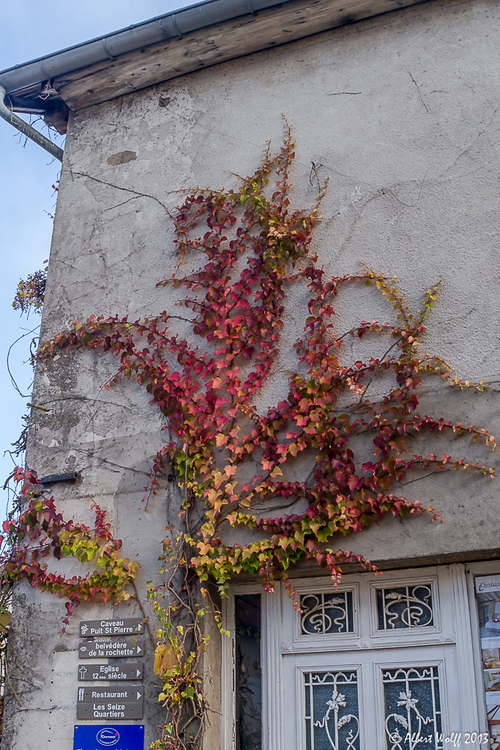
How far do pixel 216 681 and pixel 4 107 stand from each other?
3.94 meters

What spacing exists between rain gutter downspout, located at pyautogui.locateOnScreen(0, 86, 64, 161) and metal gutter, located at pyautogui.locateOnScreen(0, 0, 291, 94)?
13 cm

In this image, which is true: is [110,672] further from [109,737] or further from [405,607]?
[405,607]

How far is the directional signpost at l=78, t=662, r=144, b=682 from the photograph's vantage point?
13.2 ft

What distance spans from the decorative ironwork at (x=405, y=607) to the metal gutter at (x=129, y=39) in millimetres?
3448

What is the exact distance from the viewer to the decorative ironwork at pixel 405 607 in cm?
376

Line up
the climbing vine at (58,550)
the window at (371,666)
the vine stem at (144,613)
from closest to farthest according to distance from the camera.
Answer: the window at (371,666) → the vine stem at (144,613) → the climbing vine at (58,550)

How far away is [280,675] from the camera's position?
12.8 feet

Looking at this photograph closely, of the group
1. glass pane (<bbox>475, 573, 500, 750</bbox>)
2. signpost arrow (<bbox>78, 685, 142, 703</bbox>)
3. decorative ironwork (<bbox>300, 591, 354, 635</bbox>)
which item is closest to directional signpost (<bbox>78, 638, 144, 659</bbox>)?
signpost arrow (<bbox>78, 685, 142, 703</bbox>)

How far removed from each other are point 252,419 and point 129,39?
2567 millimetres

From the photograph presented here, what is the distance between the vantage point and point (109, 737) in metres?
3.98

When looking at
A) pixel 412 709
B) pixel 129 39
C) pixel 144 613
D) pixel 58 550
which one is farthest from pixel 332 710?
pixel 129 39

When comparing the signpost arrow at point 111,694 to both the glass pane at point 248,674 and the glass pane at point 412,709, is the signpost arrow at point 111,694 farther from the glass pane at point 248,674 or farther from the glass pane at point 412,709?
the glass pane at point 412,709

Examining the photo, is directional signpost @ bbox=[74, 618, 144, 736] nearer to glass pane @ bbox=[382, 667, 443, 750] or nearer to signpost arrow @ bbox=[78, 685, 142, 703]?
signpost arrow @ bbox=[78, 685, 142, 703]

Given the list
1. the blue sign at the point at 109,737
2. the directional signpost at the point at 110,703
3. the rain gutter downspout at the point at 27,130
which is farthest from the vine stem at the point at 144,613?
the rain gutter downspout at the point at 27,130
